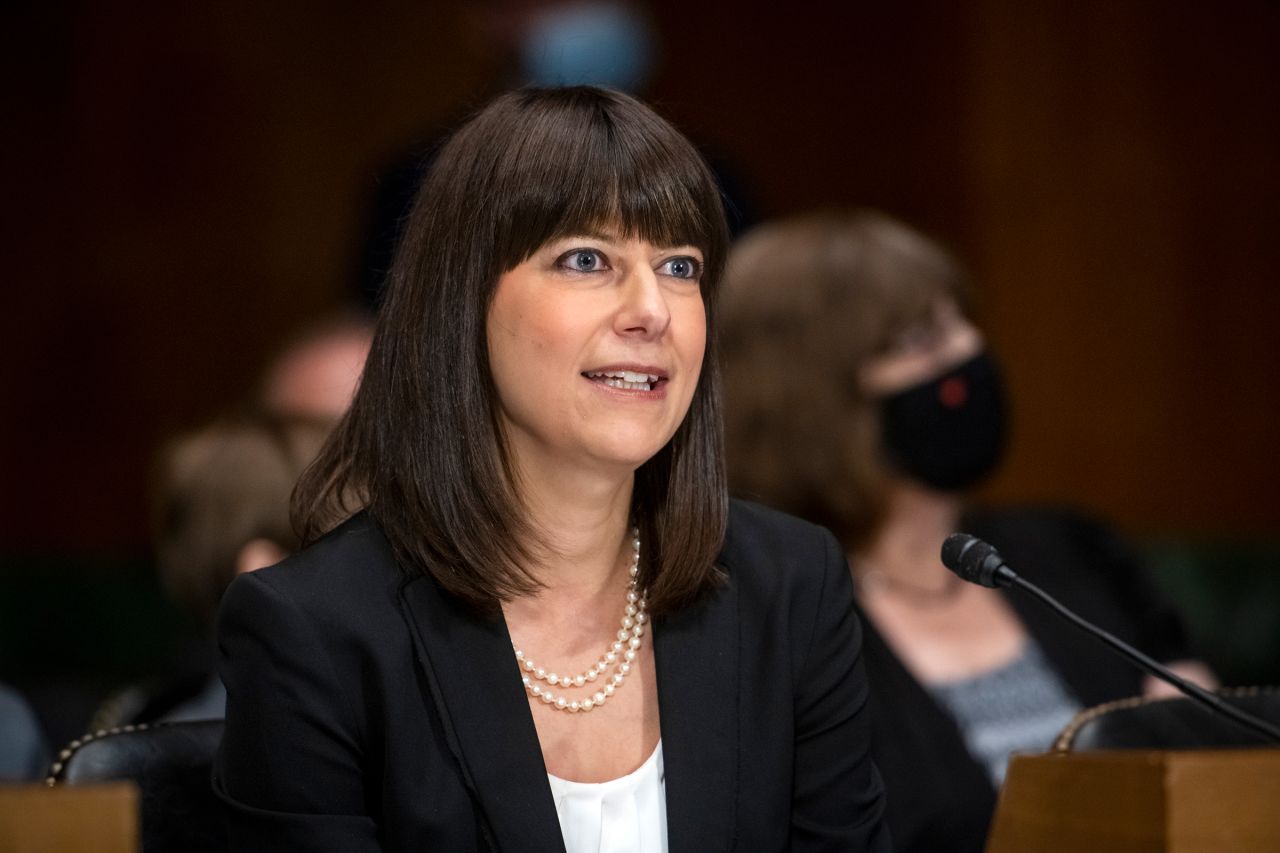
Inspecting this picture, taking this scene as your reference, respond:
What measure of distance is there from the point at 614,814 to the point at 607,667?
0.17 metres

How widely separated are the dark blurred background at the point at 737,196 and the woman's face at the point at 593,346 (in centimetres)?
319

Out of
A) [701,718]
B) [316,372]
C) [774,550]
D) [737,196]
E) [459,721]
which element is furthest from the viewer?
[737,196]

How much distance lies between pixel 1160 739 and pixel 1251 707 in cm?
13

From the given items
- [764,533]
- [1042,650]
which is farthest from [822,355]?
[764,533]

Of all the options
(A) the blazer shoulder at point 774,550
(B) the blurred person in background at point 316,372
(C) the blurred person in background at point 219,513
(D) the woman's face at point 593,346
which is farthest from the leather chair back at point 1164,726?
(B) the blurred person in background at point 316,372

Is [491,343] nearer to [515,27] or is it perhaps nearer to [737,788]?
[737,788]

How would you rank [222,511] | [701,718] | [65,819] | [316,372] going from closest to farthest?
[65,819] < [701,718] < [222,511] < [316,372]

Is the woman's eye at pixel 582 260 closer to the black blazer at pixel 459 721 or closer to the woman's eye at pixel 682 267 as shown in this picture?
the woman's eye at pixel 682 267

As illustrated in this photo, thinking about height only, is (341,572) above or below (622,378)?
below

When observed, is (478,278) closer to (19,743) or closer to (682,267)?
(682,267)

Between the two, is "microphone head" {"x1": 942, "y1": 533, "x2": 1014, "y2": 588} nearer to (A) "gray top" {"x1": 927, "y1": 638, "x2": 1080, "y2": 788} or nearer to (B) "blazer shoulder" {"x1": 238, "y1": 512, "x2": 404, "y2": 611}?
(B) "blazer shoulder" {"x1": 238, "y1": 512, "x2": 404, "y2": 611}

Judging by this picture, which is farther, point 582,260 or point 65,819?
point 582,260

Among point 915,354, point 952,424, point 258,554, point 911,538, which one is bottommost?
point 911,538

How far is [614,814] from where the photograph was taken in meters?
1.77
